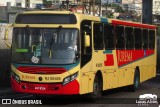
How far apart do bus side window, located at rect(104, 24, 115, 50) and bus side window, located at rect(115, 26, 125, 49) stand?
568 millimetres

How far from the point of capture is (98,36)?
1518 centimetres

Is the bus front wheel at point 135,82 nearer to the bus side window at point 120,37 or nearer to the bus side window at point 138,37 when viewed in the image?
the bus side window at point 138,37

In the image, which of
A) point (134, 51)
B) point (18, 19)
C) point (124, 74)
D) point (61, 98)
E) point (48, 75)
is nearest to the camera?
point (48, 75)

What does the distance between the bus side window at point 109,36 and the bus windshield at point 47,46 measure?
2.62 meters

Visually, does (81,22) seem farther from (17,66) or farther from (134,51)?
(134,51)

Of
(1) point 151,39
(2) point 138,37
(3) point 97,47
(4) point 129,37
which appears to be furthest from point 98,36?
(1) point 151,39

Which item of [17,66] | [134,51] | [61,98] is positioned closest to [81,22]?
[17,66]

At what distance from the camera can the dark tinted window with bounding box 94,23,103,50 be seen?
49.0 feet

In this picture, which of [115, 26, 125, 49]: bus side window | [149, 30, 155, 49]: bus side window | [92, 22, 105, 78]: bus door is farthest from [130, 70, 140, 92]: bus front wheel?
[92, 22, 105, 78]: bus door

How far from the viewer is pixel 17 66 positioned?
44.9ft

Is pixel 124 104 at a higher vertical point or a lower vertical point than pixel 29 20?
lower

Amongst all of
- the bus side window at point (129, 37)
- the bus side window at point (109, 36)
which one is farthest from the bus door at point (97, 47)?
the bus side window at point (129, 37)

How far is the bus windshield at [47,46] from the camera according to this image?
13367 mm

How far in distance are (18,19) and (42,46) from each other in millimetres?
1330
